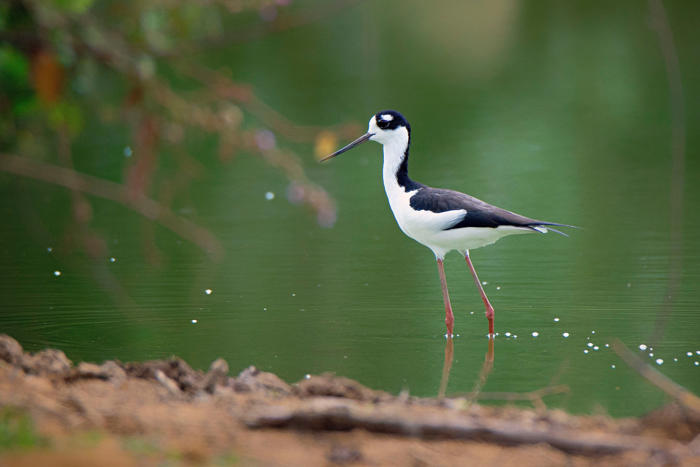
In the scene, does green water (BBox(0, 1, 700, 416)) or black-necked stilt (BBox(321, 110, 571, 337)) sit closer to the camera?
green water (BBox(0, 1, 700, 416))

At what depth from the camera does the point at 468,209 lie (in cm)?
693

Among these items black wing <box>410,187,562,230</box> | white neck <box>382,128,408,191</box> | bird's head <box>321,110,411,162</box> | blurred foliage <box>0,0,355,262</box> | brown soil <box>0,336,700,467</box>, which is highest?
bird's head <box>321,110,411,162</box>

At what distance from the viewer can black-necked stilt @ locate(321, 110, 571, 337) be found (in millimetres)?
6801

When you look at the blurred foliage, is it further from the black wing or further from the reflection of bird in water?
the black wing

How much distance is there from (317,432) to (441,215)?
3086mm

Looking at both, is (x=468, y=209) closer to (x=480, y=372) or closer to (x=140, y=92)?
(x=480, y=372)

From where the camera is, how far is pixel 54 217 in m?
10.9

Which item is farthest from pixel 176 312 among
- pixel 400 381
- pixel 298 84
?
pixel 298 84

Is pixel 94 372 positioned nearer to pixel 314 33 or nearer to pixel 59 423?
pixel 59 423

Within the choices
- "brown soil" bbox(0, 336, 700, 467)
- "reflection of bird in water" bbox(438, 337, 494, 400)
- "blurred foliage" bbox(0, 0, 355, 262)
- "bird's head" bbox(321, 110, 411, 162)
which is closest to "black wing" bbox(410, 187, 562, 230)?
"bird's head" bbox(321, 110, 411, 162)

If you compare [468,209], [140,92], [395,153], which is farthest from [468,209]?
[140,92]

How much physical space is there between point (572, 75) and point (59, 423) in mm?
17189

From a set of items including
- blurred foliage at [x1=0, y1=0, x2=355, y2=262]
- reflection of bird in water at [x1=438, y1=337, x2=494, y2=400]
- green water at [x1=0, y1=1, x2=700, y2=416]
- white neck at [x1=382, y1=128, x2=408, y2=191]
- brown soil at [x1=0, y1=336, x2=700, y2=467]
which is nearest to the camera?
blurred foliage at [x1=0, y1=0, x2=355, y2=262]

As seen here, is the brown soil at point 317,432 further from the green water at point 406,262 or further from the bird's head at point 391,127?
the bird's head at point 391,127
